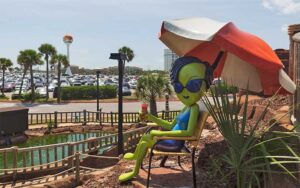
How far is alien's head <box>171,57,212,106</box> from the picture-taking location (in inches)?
259

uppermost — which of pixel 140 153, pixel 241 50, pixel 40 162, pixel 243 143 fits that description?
pixel 241 50

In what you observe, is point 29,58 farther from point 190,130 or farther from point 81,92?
point 190,130

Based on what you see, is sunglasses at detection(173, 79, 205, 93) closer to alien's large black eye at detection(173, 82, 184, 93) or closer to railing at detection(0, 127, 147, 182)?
alien's large black eye at detection(173, 82, 184, 93)

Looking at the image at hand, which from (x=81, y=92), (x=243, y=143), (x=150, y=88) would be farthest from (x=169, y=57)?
(x=81, y=92)

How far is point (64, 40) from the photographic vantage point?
82438mm

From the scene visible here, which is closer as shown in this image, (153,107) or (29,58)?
→ (153,107)

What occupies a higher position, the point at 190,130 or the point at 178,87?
the point at 178,87

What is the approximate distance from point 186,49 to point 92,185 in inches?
129

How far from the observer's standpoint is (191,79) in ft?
21.6

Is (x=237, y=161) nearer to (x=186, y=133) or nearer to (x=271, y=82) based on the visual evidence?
(x=186, y=133)

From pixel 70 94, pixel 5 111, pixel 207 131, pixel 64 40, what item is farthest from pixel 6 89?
pixel 207 131

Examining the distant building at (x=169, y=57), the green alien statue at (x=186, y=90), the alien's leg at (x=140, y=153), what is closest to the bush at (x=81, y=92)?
the distant building at (x=169, y=57)

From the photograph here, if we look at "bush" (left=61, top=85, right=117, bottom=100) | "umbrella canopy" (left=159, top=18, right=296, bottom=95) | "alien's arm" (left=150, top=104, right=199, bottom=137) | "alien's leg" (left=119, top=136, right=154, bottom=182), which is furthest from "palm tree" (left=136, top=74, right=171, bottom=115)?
"bush" (left=61, top=85, right=117, bottom=100)

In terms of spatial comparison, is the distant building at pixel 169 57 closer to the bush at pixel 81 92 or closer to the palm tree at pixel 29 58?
the bush at pixel 81 92
